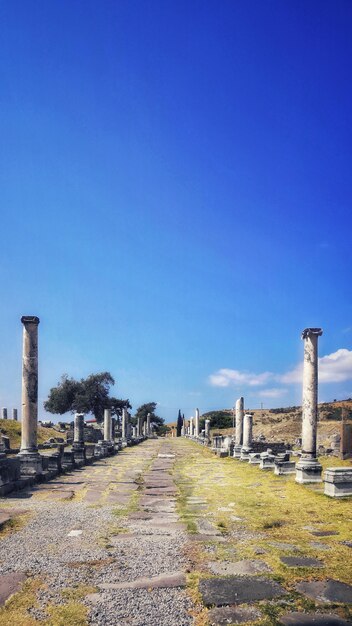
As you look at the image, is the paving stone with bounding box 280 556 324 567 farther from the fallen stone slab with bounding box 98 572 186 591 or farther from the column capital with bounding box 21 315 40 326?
the column capital with bounding box 21 315 40 326

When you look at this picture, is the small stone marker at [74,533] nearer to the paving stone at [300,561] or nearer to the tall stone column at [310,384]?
the paving stone at [300,561]

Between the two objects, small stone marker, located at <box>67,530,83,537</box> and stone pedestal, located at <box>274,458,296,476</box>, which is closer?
small stone marker, located at <box>67,530,83,537</box>

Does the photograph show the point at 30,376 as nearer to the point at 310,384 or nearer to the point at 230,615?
the point at 310,384

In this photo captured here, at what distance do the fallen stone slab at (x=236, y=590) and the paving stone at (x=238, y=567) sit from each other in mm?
193

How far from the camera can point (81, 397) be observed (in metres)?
68.4

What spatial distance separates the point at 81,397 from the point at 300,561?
215 feet

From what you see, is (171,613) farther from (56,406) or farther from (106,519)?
(56,406)

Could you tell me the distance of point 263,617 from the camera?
3.62m

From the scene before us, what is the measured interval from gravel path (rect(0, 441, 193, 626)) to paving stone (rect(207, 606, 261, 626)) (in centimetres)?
18

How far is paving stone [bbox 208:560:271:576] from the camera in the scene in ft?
15.3

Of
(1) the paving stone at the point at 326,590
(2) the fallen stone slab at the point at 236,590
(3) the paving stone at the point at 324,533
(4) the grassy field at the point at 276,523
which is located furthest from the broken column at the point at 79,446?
(1) the paving stone at the point at 326,590

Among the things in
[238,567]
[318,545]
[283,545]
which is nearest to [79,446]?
[283,545]

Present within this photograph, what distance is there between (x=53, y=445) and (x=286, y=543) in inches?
1018

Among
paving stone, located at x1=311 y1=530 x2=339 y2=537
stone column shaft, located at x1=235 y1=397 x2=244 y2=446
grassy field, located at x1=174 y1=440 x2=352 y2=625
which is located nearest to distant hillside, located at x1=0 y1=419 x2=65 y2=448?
stone column shaft, located at x1=235 y1=397 x2=244 y2=446
